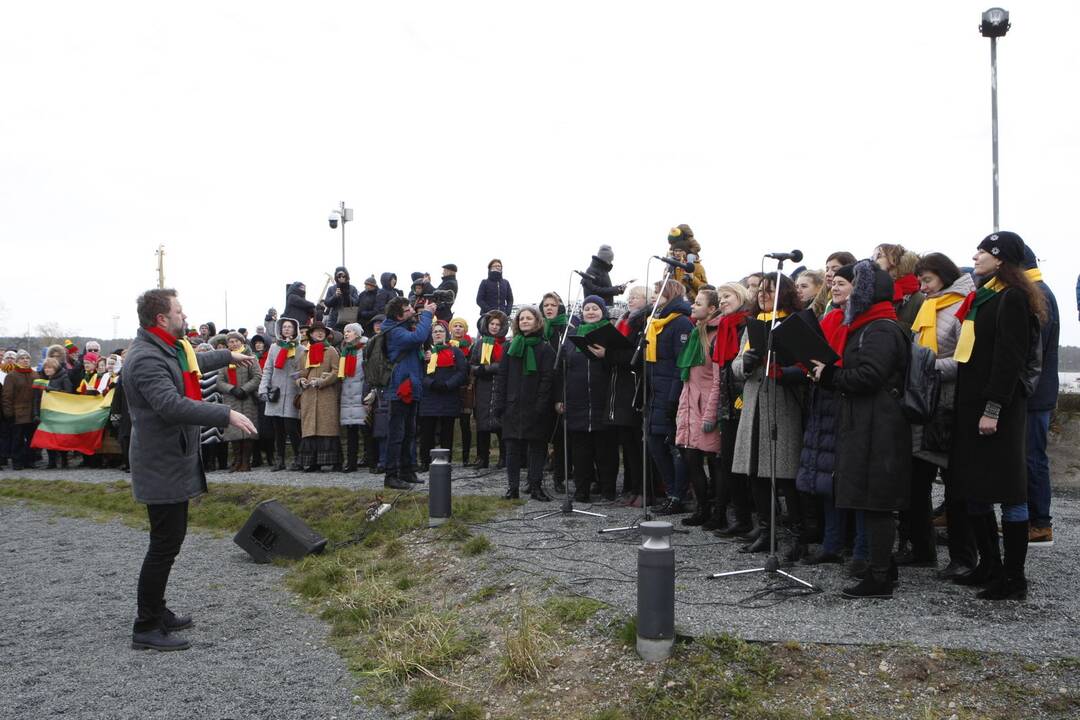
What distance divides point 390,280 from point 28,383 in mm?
7217

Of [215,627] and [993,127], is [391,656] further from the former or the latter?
[993,127]

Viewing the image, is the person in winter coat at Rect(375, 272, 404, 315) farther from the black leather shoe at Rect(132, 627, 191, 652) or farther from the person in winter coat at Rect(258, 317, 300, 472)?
the black leather shoe at Rect(132, 627, 191, 652)

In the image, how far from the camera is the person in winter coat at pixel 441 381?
12.7m

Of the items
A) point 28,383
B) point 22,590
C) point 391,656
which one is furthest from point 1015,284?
point 28,383

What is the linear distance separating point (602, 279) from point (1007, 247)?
659 centimetres

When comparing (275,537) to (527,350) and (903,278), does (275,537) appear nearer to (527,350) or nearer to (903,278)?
(527,350)

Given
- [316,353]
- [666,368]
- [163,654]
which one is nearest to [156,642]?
[163,654]

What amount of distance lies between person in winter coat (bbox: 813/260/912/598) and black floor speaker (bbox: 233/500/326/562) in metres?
5.37

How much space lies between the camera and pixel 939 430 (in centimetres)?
605

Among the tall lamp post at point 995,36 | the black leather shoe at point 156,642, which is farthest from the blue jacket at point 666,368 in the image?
the tall lamp post at point 995,36

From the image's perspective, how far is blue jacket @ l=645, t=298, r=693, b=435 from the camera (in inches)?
345

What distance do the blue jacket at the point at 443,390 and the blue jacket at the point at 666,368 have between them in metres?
4.36

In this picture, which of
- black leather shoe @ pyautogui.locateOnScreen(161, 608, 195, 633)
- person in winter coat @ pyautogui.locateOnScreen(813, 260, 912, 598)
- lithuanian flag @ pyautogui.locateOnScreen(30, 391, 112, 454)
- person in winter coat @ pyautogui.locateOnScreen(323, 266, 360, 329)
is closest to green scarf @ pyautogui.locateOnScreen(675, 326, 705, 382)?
person in winter coat @ pyautogui.locateOnScreen(813, 260, 912, 598)

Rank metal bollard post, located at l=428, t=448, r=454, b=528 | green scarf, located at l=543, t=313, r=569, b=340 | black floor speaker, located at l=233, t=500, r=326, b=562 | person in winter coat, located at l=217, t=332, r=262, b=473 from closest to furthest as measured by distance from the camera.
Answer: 1. metal bollard post, located at l=428, t=448, r=454, b=528
2. black floor speaker, located at l=233, t=500, r=326, b=562
3. green scarf, located at l=543, t=313, r=569, b=340
4. person in winter coat, located at l=217, t=332, r=262, b=473
